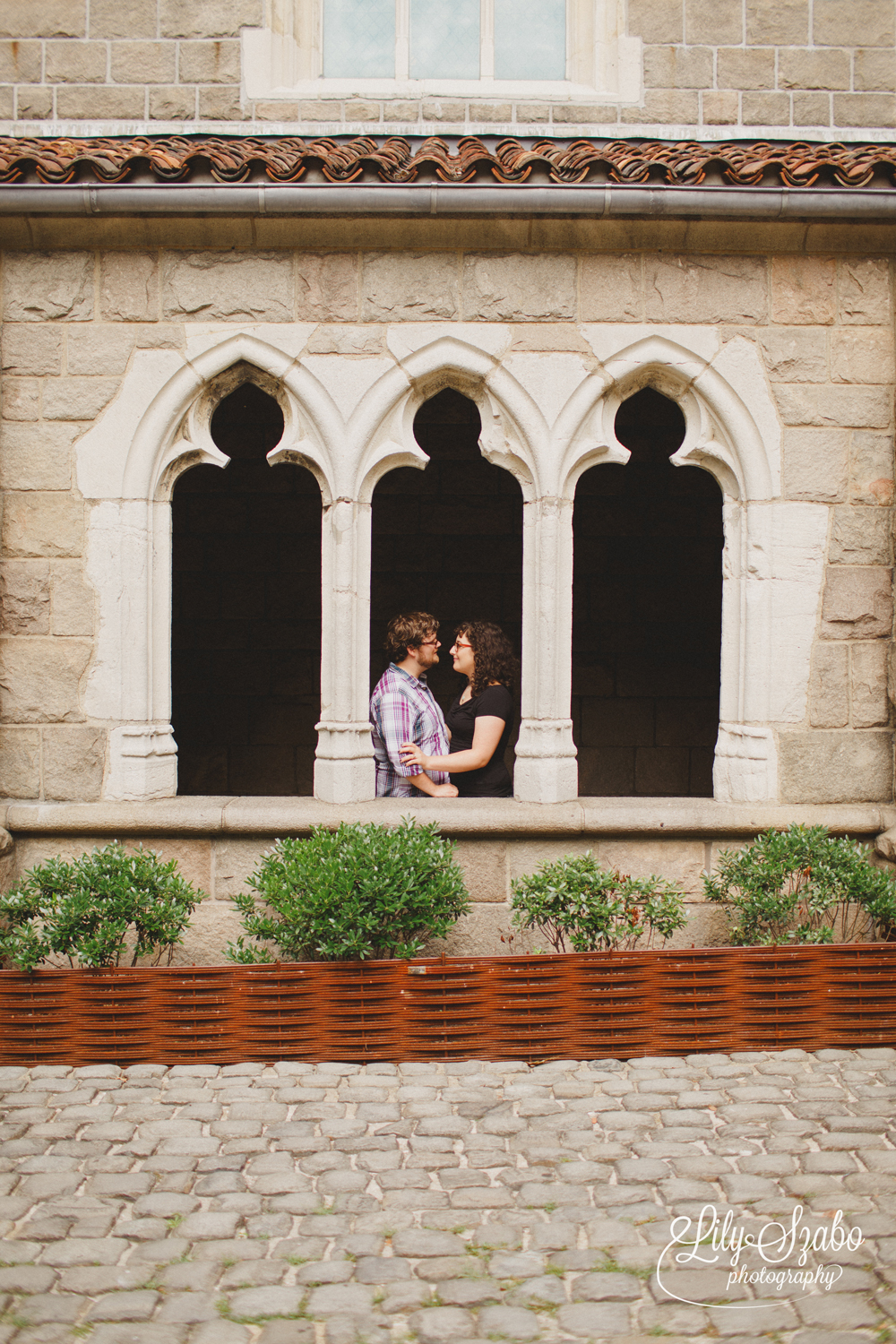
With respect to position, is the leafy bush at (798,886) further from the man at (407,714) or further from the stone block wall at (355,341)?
the man at (407,714)

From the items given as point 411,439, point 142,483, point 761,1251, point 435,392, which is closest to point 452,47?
point 435,392

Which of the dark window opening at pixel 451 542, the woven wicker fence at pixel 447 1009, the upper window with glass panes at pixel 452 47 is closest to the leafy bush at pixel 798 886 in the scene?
the woven wicker fence at pixel 447 1009

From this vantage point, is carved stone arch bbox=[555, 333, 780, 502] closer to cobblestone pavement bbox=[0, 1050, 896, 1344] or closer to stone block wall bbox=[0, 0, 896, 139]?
stone block wall bbox=[0, 0, 896, 139]

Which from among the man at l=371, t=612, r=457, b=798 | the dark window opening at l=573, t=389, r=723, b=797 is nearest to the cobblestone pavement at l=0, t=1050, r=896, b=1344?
the man at l=371, t=612, r=457, b=798

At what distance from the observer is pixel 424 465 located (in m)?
4.15

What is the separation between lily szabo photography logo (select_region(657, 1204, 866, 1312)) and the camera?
2.25 m

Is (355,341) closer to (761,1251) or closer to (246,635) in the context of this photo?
(246,635)

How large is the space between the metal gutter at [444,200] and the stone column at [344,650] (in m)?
1.16

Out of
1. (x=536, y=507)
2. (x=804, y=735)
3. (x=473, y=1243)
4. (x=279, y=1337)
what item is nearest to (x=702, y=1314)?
(x=473, y=1243)

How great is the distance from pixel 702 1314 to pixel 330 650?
273cm

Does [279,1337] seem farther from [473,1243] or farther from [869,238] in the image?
[869,238]

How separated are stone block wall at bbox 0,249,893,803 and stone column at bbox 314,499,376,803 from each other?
569mm

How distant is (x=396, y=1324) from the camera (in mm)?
A: 2129

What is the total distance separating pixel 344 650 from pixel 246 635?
274cm
